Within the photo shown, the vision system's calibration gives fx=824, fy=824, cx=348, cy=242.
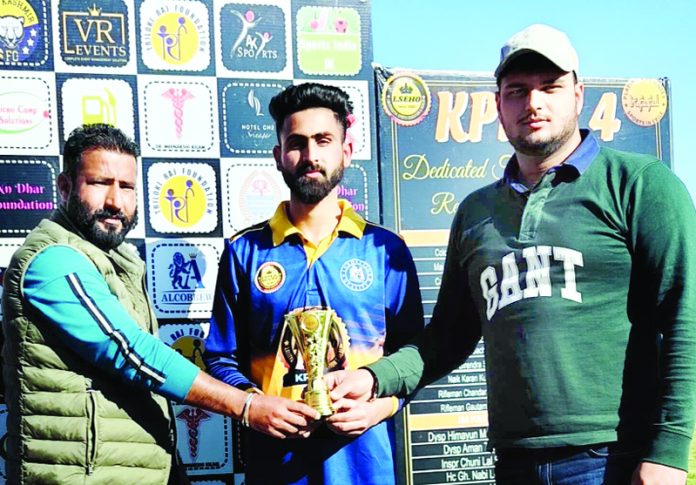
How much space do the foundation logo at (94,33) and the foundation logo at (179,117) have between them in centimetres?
18

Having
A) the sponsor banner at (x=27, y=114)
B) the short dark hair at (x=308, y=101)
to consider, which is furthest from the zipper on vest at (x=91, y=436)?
the sponsor banner at (x=27, y=114)

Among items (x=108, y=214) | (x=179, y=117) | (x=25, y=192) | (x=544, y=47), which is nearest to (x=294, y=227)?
(x=108, y=214)

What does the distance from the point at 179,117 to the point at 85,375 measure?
1.33 meters

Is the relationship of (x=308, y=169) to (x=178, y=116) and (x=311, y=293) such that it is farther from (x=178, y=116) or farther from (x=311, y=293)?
(x=178, y=116)

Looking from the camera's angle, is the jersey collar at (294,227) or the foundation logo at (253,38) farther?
the foundation logo at (253,38)

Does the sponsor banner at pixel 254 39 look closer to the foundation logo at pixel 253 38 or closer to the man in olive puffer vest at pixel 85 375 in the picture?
the foundation logo at pixel 253 38

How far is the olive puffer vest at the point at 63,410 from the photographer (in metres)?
2.29

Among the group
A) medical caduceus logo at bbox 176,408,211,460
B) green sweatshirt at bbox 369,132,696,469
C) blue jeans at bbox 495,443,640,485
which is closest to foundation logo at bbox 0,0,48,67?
medical caduceus logo at bbox 176,408,211,460

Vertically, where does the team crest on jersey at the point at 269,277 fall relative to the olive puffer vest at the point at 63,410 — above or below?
above

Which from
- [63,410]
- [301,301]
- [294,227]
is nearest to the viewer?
[63,410]

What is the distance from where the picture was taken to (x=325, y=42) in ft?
11.4

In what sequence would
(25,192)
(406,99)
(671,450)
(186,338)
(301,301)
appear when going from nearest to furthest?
(671,450)
(301,301)
(25,192)
(186,338)
(406,99)

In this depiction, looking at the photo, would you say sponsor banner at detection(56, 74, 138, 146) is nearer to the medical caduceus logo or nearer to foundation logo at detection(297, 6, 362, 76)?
foundation logo at detection(297, 6, 362, 76)

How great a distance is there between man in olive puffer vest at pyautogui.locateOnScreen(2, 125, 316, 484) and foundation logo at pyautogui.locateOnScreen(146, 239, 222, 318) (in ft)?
2.45
